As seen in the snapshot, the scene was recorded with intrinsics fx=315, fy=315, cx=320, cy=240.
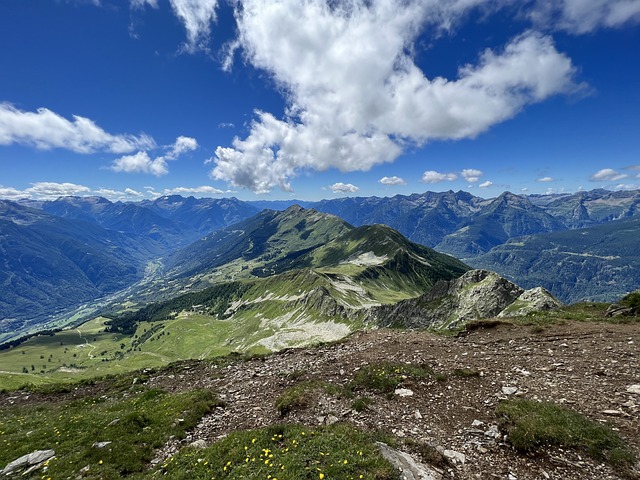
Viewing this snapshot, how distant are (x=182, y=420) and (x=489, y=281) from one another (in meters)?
128

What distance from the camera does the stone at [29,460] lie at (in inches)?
625

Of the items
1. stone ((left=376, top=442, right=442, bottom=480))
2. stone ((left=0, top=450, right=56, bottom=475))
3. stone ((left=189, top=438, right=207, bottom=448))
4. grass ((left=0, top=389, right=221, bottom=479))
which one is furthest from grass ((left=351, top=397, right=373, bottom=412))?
stone ((left=0, top=450, right=56, bottom=475))

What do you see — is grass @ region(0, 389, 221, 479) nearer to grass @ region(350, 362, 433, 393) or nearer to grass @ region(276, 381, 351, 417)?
grass @ region(276, 381, 351, 417)

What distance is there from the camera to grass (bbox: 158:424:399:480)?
12.2 metres

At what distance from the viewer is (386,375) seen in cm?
2086

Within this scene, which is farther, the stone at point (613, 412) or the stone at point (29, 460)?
the stone at point (29, 460)

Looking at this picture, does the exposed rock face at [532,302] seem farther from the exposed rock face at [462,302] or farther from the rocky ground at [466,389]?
the rocky ground at [466,389]

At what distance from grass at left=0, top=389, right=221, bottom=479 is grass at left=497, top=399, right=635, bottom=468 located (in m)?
17.1

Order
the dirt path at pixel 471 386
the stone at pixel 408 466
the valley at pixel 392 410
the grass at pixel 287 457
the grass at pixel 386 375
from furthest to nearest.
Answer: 1. the grass at pixel 386 375
2. the dirt path at pixel 471 386
3. the valley at pixel 392 410
4. the grass at pixel 287 457
5. the stone at pixel 408 466

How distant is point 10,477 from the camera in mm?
15203

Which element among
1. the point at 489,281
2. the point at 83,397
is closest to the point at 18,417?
the point at 83,397

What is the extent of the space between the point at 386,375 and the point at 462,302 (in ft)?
382

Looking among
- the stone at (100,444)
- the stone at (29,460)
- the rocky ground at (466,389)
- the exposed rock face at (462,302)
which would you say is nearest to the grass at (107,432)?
the stone at (100,444)

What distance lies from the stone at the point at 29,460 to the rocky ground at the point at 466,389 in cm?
619
